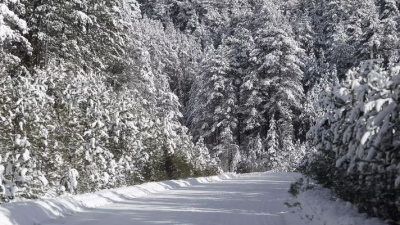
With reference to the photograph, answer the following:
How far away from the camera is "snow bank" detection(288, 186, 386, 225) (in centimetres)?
725

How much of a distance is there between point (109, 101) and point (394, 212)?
12709 millimetres

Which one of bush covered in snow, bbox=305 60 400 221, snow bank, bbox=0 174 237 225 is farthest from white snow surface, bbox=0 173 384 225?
bush covered in snow, bbox=305 60 400 221

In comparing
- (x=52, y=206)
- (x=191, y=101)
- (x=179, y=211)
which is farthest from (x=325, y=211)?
(x=191, y=101)

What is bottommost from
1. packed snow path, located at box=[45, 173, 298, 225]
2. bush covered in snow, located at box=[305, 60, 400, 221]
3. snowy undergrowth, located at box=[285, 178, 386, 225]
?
packed snow path, located at box=[45, 173, 298, 225]

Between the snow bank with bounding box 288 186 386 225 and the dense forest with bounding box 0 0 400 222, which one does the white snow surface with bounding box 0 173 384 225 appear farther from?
the dense forest with bounding box 0 0 400 222

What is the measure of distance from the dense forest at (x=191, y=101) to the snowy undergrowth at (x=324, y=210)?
0.30 metres

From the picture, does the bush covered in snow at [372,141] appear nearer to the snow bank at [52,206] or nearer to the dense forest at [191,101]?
the dense forest at [191,101]

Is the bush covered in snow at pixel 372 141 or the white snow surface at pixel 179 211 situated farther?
the white snow surface at pixel 179 211

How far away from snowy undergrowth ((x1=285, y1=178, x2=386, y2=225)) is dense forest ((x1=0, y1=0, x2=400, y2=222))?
0.30 m

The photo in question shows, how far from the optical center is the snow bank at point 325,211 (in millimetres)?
7246

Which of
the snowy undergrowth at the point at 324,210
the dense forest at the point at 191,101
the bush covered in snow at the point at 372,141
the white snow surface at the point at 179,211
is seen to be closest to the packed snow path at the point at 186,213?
the white snow surface at the point at 179,211

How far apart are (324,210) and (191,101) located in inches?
2140

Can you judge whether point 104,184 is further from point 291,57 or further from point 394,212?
point 291,57

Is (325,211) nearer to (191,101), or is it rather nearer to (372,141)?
(372,141)
